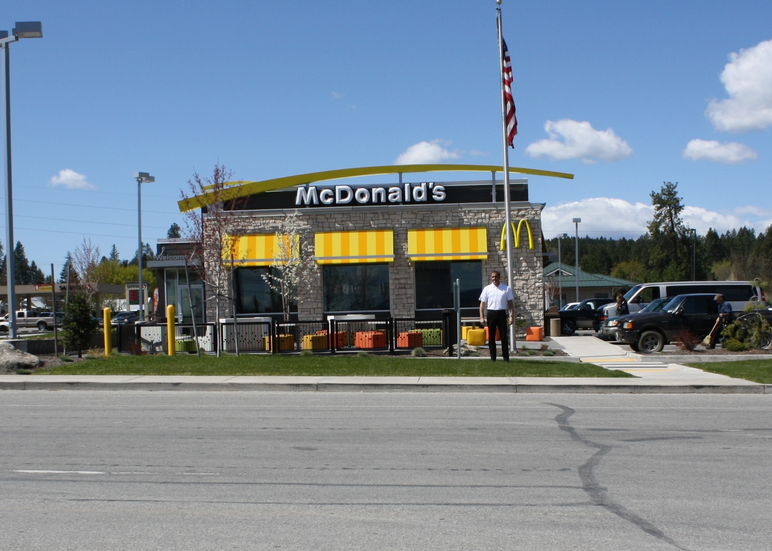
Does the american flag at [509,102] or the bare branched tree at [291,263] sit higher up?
the american flag at [509,102]

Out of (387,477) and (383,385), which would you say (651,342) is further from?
(387,477)

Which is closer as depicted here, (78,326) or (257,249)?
(78,326)

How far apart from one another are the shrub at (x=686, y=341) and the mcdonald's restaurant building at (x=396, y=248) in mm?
8480

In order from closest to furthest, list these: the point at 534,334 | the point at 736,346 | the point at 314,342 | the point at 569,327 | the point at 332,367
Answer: the point at 332,367, the point at 736,346, the point at 314,342, the point at 534,334, the point at 569,327

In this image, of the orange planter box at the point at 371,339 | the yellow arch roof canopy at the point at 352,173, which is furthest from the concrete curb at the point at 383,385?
the yellow arch roof canopy at the point at 352,173

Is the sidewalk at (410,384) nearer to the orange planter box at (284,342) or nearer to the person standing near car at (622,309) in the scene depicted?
the orange planter box at (284,342)

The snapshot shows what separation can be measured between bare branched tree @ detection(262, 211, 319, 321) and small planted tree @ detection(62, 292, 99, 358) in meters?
8.59

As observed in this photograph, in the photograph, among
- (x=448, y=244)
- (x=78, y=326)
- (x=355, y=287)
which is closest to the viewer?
(x=78, y=326)

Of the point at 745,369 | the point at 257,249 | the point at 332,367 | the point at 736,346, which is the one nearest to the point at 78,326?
the point at 332,367

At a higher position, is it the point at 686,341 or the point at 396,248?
the point at 396,248

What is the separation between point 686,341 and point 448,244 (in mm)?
11024

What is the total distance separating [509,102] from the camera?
21062mm

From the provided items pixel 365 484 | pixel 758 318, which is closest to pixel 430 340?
pixel 758 318

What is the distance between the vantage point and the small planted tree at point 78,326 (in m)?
20.9
